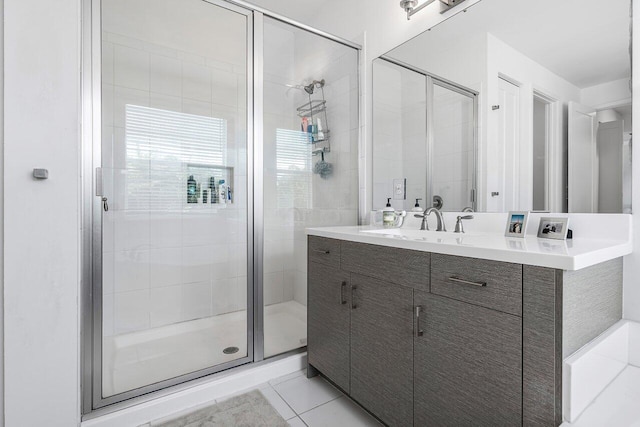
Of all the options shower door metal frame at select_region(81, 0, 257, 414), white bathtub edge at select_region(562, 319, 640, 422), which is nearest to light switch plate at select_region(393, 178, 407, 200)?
white bathtub edge at select_region(562, 319, 640, 422)

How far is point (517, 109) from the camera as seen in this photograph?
1.46 m

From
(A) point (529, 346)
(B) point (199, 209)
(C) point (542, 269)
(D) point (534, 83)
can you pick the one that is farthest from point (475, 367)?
(B) point (199, 209)

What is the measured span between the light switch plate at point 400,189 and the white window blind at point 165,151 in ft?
3.63

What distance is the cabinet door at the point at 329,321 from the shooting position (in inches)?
61.1

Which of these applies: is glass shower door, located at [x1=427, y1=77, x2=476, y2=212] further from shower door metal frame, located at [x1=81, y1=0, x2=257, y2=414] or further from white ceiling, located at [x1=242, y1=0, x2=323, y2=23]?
shower door metal frame, located at [x1=81, y1=0, x2=257, y2=414]

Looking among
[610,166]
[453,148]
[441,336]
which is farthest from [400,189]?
[441,336]

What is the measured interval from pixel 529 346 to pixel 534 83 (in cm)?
114

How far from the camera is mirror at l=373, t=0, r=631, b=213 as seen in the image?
3.97 feet

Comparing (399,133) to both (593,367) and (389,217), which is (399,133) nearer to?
(389,217)

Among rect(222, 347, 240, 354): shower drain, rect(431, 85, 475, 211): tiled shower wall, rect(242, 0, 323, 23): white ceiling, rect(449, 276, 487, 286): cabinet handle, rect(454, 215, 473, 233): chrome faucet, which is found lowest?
rect(222, 347, 240, 354): shower drain

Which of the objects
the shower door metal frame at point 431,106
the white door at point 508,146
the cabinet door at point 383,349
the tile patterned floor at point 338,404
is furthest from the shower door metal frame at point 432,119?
the tile patterned floor at point 338,404

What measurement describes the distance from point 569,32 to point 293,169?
1543mm

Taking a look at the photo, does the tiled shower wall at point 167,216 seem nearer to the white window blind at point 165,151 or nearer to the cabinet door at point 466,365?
the white window blind at point 165,151

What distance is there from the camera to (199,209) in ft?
6.75
